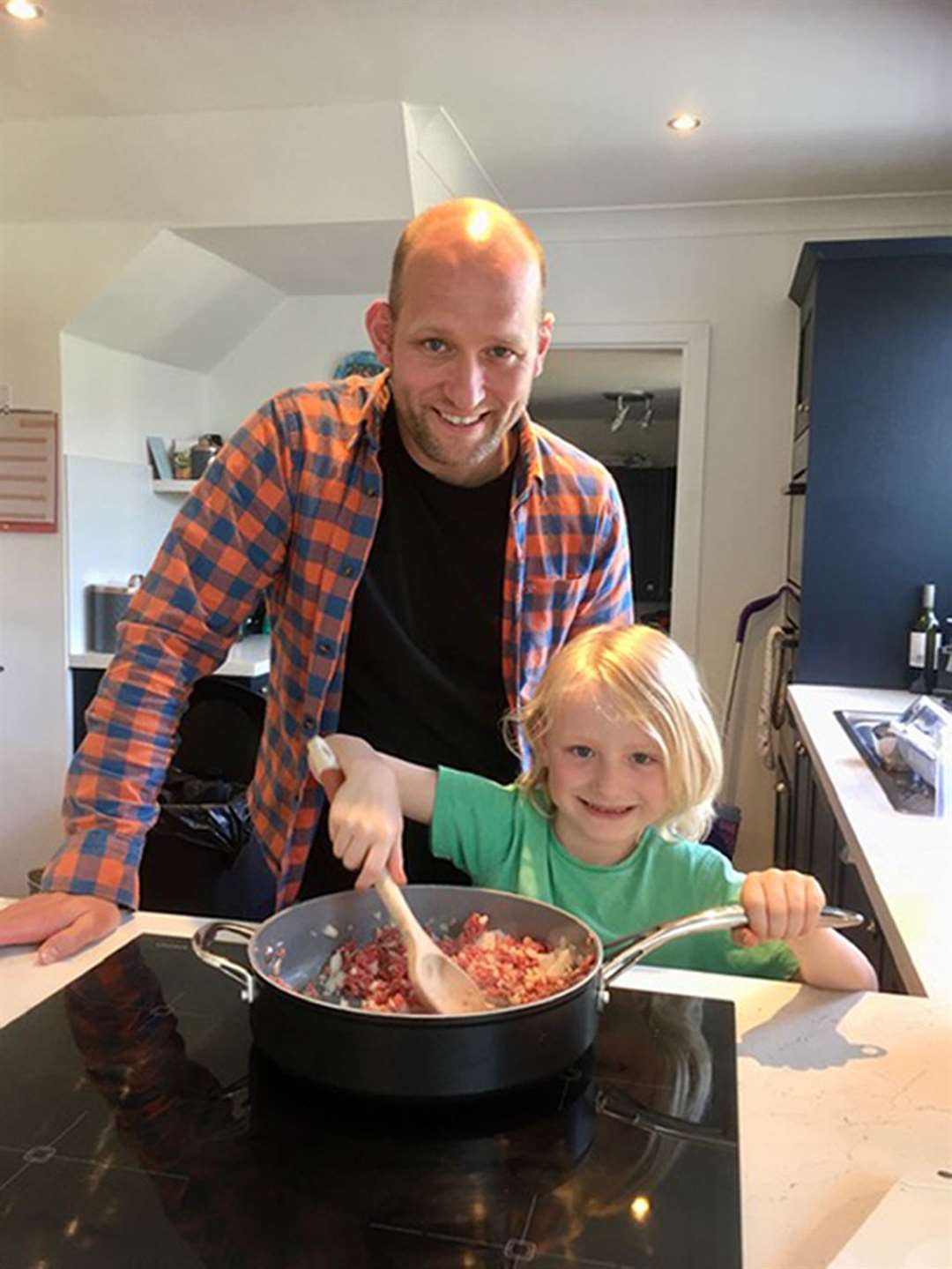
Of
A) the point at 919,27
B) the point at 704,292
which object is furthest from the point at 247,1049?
the point at 704,292

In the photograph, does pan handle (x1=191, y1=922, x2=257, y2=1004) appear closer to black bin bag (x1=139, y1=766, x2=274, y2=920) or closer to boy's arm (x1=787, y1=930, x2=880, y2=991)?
boy's arm (x1=787, y1=930, x2=880, y2=991)

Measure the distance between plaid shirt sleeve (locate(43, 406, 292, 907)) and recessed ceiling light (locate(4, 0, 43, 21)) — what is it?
4.65 ft

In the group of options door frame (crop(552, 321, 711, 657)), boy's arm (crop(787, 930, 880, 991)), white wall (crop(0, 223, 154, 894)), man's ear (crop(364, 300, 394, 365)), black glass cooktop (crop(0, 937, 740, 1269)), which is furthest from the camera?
door frame (crop(552, 321, 711, 657))

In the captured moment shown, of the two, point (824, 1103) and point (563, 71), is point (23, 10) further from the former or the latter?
point (824, 1103)

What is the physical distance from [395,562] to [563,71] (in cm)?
163

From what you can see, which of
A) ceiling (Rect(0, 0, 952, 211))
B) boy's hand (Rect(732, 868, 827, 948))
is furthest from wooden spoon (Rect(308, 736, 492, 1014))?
ceiling (Rect(0, 0, 952, 211))

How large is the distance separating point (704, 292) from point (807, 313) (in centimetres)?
44

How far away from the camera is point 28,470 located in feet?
10.3

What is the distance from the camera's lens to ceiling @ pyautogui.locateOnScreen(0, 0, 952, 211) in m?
2.16

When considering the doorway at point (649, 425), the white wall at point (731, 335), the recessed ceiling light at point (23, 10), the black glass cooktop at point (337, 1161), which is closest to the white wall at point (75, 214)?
the recessed ceiling light at point (23, 10)

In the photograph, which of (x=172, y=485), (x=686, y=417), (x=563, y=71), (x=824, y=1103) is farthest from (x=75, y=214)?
(x=824, y=1103)

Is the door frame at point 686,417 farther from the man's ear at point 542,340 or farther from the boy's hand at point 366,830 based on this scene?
the boy's hand at point 366,830

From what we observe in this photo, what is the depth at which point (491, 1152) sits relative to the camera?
0.67 metres

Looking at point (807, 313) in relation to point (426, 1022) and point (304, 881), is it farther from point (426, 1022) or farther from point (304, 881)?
point (426, 1022)
